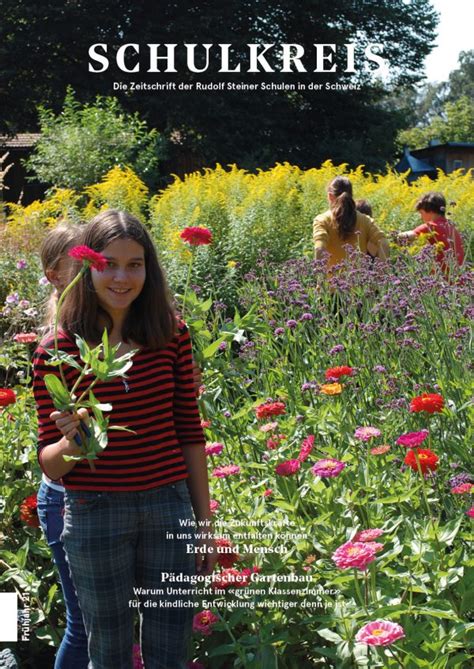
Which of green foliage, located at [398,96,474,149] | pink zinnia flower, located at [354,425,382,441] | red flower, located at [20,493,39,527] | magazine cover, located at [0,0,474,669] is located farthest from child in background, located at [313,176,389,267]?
green foliage, located at [398,96,474,149]

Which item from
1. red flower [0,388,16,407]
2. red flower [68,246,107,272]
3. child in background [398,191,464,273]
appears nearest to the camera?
red flower [68,246,107,272]

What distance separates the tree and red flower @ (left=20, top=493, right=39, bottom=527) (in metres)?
8.25

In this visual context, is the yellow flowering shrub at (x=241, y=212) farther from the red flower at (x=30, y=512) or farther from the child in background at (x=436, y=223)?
the red flower at (x=30, y=512)

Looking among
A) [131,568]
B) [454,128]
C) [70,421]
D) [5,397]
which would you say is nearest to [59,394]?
[70,421]

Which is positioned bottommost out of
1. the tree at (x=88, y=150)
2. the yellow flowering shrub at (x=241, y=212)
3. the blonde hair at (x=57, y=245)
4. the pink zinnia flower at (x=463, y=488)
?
the pink zinnia flower at (x=463, y=488)

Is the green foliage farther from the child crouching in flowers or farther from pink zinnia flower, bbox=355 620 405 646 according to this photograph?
pink zinnia flower, bbox=355 620 405 646

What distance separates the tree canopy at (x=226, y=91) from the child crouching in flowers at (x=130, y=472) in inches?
267

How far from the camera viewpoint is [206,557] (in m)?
2.15

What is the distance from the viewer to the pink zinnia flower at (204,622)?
2.18 m

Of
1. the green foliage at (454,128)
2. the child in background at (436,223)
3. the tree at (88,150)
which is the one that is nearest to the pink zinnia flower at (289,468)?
the child in background at (436,223)

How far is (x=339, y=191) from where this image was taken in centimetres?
532

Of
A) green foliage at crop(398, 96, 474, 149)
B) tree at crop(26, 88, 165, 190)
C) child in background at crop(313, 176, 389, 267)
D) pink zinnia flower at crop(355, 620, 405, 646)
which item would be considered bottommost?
pink zinnia flower at crop(355, 620, 405, 646)

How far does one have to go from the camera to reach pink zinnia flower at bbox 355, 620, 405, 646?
4.99ft

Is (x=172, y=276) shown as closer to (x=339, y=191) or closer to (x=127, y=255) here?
(x=339, y=191)
